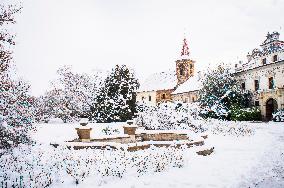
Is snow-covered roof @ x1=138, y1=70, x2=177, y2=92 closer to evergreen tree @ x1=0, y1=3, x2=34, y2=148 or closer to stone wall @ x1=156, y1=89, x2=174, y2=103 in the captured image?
stone wall @ x1=156, y1=89, x2=174, y2=103

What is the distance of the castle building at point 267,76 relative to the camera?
109 ft

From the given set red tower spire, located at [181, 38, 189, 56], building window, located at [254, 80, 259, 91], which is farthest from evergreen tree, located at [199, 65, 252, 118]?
red tower spire, located at [181, 38, 189, 56]

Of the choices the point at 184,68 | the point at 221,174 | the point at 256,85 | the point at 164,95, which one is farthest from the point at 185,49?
the point at 221,174

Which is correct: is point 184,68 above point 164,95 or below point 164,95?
above

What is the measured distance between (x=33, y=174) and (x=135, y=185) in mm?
2714

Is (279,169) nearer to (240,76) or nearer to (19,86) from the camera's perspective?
(19,86)

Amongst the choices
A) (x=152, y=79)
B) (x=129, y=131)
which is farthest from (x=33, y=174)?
(x=152, y=79)

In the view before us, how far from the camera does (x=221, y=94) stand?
36125 mm

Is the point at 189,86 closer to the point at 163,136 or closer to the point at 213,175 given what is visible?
the point at 163,136

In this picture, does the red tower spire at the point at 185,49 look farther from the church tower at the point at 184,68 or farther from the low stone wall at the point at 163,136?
the low stone wall at the point at 163,136

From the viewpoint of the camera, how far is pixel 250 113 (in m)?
32.6

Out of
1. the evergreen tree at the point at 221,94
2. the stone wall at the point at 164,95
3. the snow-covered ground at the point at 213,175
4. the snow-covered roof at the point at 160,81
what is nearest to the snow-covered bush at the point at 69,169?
the snow-covered ground at the point at 213,175

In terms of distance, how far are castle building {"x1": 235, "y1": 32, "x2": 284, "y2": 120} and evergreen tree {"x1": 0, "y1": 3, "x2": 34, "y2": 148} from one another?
30768 mm

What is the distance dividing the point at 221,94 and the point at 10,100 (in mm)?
31157
